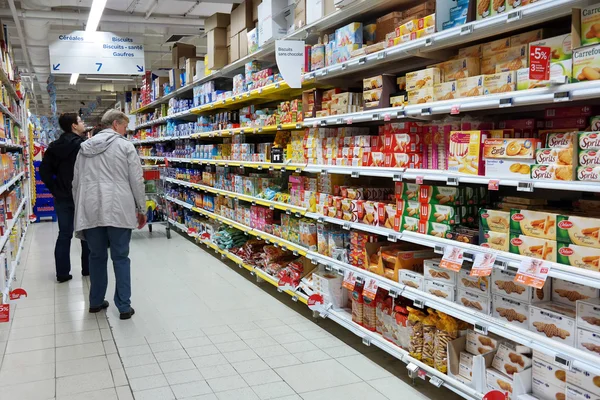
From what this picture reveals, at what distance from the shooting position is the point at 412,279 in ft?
11.2

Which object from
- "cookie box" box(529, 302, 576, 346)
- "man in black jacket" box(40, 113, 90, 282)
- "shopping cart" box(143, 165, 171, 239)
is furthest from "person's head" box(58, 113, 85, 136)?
"cookie box" box(529, 302, 576, 346)

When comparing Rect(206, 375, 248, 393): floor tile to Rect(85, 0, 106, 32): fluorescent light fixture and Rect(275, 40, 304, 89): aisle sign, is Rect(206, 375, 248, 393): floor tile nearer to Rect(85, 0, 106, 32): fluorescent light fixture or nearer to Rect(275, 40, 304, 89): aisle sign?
Rect(275, 40, 304, 89): aisle sign

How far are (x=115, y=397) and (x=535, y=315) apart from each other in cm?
257

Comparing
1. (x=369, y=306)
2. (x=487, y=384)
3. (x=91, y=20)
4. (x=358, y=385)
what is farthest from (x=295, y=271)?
(x=91, y=20)

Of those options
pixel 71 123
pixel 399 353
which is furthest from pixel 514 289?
pixel 71 123

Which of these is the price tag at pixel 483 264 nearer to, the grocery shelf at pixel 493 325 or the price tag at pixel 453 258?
the price tag at pixel 453 258

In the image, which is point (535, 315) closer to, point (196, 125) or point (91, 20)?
point (196, 125)

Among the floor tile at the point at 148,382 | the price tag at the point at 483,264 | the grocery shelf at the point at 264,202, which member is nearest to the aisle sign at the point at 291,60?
the grocery shelf at the point at 264,202

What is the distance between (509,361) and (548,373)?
219 mm

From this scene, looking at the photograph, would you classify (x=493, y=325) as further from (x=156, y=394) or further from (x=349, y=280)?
(x=156, y=394)

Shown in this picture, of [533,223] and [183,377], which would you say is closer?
[533,223]

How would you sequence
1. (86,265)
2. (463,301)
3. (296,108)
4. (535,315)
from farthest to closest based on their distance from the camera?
(86,265) < (296,108) < (463,301) < (535,315)

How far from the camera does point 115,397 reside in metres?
3.27

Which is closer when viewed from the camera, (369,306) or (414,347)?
(414,347)
